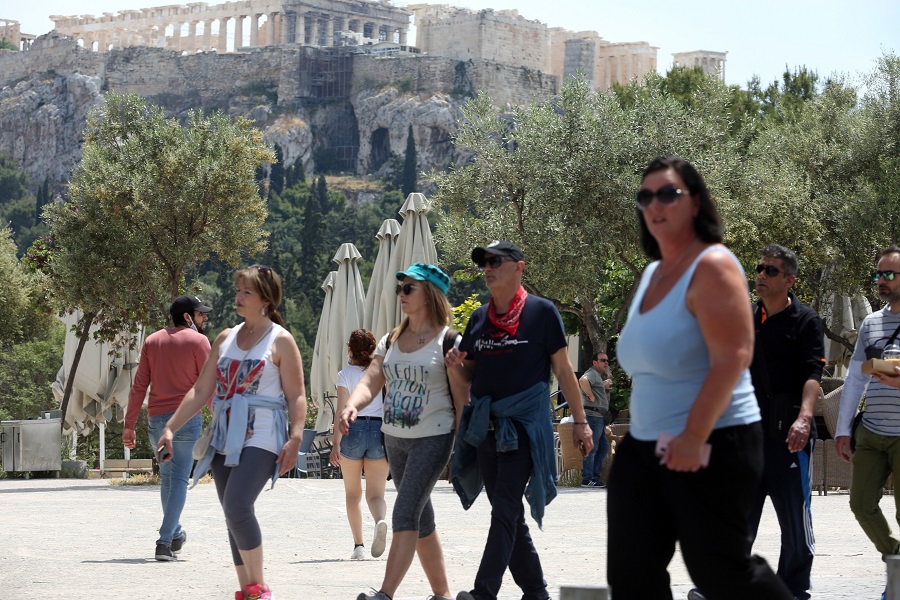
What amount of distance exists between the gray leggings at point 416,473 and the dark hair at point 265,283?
2.40 ft

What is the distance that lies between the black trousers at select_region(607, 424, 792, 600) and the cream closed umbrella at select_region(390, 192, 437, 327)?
14150 mm

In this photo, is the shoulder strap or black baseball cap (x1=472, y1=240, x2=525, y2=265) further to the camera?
the shoulder strap

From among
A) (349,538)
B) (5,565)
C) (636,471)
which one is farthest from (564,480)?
(636,471)

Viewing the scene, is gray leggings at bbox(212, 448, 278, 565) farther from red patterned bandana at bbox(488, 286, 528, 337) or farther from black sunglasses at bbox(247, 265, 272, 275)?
red patterned bandana at bbox(488, 286, 528, 337)

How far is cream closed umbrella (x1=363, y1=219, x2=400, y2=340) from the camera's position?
1786 cm

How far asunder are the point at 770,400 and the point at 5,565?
4.01m

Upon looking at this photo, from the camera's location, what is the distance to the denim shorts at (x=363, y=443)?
7938mm

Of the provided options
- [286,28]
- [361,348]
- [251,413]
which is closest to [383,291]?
[361,348]

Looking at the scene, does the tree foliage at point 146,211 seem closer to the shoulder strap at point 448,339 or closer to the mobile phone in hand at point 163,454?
the mobile phone in hand at point 163,454

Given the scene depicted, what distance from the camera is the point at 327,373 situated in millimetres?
19609

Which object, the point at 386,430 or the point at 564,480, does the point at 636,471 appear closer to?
the point at 386,430

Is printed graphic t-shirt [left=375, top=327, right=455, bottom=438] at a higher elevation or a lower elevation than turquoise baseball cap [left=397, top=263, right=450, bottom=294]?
lower

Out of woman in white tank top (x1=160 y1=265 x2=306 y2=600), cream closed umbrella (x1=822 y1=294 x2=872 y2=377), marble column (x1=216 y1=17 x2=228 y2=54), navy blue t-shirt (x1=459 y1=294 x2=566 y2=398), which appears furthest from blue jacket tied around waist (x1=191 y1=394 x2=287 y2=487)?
marble column (x1=216 y1=17 x2=228 y2=54)

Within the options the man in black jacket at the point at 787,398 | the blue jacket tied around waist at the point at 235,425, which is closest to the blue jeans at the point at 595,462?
the man in black jacket at the point at 787,398
